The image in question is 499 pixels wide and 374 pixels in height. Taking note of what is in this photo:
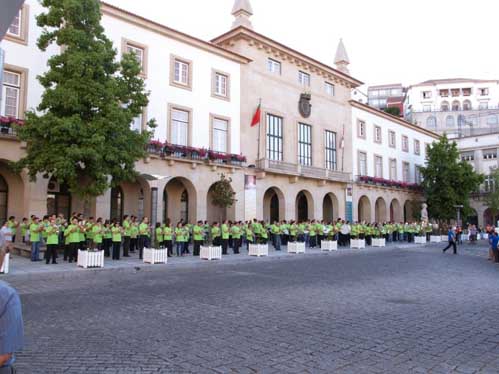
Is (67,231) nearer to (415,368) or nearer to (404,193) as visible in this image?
(415,368)

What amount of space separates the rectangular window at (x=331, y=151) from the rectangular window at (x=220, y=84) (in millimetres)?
12429

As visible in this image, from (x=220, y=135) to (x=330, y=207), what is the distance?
50.9 feet

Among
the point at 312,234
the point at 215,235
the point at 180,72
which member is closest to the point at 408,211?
the point at 312,234

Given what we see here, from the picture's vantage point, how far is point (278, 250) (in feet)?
77.6

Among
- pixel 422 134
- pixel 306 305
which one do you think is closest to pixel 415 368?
pixel 306 305

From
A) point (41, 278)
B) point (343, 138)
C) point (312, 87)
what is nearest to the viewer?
point (41, 278)

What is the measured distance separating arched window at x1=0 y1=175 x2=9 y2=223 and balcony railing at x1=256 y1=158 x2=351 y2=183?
1580 centimetres

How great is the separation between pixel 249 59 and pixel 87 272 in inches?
844

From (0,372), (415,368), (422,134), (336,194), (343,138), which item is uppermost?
(422,134)

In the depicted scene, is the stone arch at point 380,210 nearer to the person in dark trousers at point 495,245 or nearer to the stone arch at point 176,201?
the stone arch at point 176,201

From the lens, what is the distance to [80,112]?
16.6 metres

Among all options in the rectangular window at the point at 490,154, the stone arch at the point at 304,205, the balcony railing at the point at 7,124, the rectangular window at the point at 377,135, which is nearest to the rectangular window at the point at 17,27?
the balcony railing at the point at 7,124

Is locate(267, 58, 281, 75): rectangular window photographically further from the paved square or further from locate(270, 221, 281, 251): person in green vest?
the paved square

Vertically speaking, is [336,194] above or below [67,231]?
above
